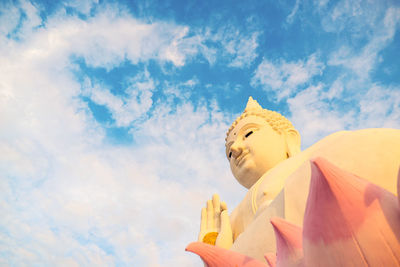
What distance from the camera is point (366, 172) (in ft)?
6.24

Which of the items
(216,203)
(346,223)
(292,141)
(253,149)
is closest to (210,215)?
(216,203)

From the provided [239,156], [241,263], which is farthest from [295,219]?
[239,156]

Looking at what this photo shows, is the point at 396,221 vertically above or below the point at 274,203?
below

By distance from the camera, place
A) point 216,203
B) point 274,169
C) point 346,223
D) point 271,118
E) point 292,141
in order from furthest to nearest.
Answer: point 271,118
point 292,141
point 216,203
point 274,169
point 346,223

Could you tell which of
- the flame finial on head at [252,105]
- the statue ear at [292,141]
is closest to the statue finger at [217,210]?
Result: the statue ear at [292,141]

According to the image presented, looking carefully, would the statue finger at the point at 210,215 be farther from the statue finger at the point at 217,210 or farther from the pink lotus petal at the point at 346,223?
the pink lotus petal at the point at 346,223

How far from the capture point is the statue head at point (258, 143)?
186 inches

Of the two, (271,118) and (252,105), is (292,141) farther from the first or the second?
(252,105)

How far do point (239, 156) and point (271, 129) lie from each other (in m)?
0.82

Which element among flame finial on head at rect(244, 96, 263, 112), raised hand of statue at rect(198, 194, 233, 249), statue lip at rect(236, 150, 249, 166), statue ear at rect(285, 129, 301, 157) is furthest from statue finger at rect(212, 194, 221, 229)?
flame finial on head at rect(244, 96, 263, 112)

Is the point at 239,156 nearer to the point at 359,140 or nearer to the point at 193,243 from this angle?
the point at 359,140

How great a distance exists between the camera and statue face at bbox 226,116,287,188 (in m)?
4.72

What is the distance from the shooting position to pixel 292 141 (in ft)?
17.1

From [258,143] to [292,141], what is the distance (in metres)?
0.85
